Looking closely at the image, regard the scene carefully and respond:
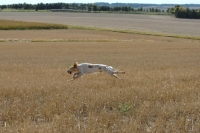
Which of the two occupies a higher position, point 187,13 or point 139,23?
point 187,13

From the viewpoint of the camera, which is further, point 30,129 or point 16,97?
point 16,97

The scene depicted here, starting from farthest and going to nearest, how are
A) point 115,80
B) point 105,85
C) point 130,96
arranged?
point 115,80 < point 105,85 < point 130,96

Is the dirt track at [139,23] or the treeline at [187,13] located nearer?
the dirt track at [139,23]

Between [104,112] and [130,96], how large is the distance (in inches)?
59.0

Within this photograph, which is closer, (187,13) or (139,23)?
(139,23)

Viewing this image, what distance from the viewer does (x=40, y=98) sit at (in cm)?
886

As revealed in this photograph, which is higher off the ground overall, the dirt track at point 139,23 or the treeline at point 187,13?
the treeline at point 187,13

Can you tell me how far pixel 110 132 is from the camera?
6527mm

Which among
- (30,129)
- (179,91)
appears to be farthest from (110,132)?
(179,91)

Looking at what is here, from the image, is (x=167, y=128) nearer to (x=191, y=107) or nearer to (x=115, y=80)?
(x=191, y=107)

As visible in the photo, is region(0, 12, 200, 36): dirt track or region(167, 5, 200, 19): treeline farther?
region(167, 5, 200, 19): treeline

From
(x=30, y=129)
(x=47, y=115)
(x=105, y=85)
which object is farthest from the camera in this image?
(x=105, y=85)

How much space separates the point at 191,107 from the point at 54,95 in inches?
141

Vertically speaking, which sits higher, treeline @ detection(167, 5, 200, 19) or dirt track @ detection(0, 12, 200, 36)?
treeline @ detection(167, 5, 200, 19)
